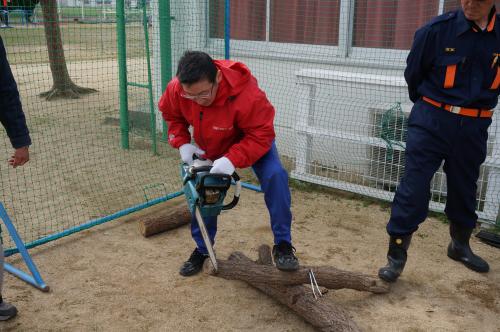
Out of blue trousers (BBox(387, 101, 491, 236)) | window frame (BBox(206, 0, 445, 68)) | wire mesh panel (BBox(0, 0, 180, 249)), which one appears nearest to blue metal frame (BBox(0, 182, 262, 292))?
wire mesh panel (BBox(0, 0, 180, 249))

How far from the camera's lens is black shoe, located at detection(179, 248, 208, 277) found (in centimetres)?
341

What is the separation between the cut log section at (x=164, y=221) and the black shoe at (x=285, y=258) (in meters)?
1.45

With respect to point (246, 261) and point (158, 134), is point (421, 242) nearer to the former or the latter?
point (246, 261)

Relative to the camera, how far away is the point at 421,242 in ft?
13.0

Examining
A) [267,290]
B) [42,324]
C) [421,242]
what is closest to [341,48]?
[421,242]

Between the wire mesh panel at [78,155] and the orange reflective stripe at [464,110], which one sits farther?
the wire mesh panel at [78,155]

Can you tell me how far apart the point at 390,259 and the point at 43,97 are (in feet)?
25.7

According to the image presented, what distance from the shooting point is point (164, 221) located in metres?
4.04

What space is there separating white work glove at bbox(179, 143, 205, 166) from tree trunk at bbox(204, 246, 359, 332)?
66 cm

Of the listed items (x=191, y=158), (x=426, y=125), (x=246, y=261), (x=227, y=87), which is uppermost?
(x=227, y=87)

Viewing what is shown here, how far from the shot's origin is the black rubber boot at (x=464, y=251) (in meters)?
3.52

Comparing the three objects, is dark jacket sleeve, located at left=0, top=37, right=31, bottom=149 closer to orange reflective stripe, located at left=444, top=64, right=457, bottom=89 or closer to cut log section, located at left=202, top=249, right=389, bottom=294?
cut log section, located at left=202, top=249, right=389, bottom=294

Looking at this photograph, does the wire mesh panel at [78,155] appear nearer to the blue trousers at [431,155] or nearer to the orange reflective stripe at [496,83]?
the blue trousers at [431,155]

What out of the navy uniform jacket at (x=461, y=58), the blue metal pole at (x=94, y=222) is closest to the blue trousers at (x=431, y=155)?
the navy uniform jacket at (x=461, y=58)
